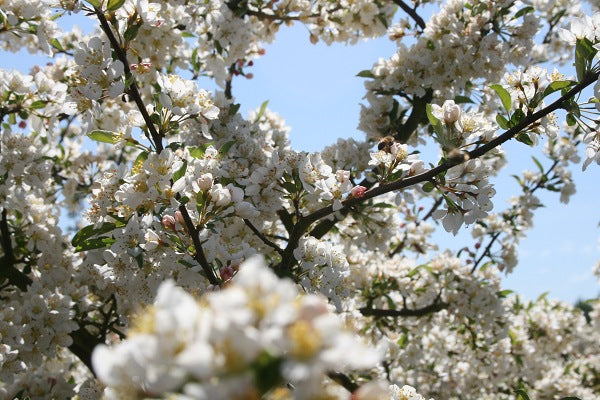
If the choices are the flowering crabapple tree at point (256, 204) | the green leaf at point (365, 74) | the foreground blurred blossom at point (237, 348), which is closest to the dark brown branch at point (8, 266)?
the flowering crabapple tree at point (256, 204)

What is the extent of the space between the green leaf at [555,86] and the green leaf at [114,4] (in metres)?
1.56

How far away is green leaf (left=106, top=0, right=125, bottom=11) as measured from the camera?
1.83m

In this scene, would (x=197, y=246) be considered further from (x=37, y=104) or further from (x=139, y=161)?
(x=37, y=104)

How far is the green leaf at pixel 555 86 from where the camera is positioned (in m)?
1.72

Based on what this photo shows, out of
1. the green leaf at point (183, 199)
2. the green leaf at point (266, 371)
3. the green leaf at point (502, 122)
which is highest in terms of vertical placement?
the green leaf at point (502, 122)

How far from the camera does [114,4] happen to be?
6.03 feet

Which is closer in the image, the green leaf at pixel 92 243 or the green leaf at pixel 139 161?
the green leaf at pixel 139 161

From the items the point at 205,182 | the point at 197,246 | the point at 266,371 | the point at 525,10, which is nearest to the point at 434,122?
the point at 205,182

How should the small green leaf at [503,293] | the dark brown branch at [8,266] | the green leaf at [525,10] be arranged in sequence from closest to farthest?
the dark brown branch at [8,266], the green leaf at [525,10], the small green leaf at [503,293]

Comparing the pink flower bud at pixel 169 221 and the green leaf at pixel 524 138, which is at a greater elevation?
the green leaf at pixel 524 138

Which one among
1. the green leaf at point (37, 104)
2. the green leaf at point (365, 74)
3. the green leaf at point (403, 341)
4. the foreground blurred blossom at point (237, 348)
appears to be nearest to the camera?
the foreground blurred blossom at point (237, 348)

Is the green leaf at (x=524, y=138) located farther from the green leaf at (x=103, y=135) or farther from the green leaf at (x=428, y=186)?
the green leaf at (x=103, y=135)

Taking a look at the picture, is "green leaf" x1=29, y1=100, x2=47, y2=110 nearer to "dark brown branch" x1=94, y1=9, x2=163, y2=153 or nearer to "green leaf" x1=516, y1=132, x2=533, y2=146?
"dark brown branch" x1=94, y1=9, x2=163, y2=153

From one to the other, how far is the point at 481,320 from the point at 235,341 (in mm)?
3814
